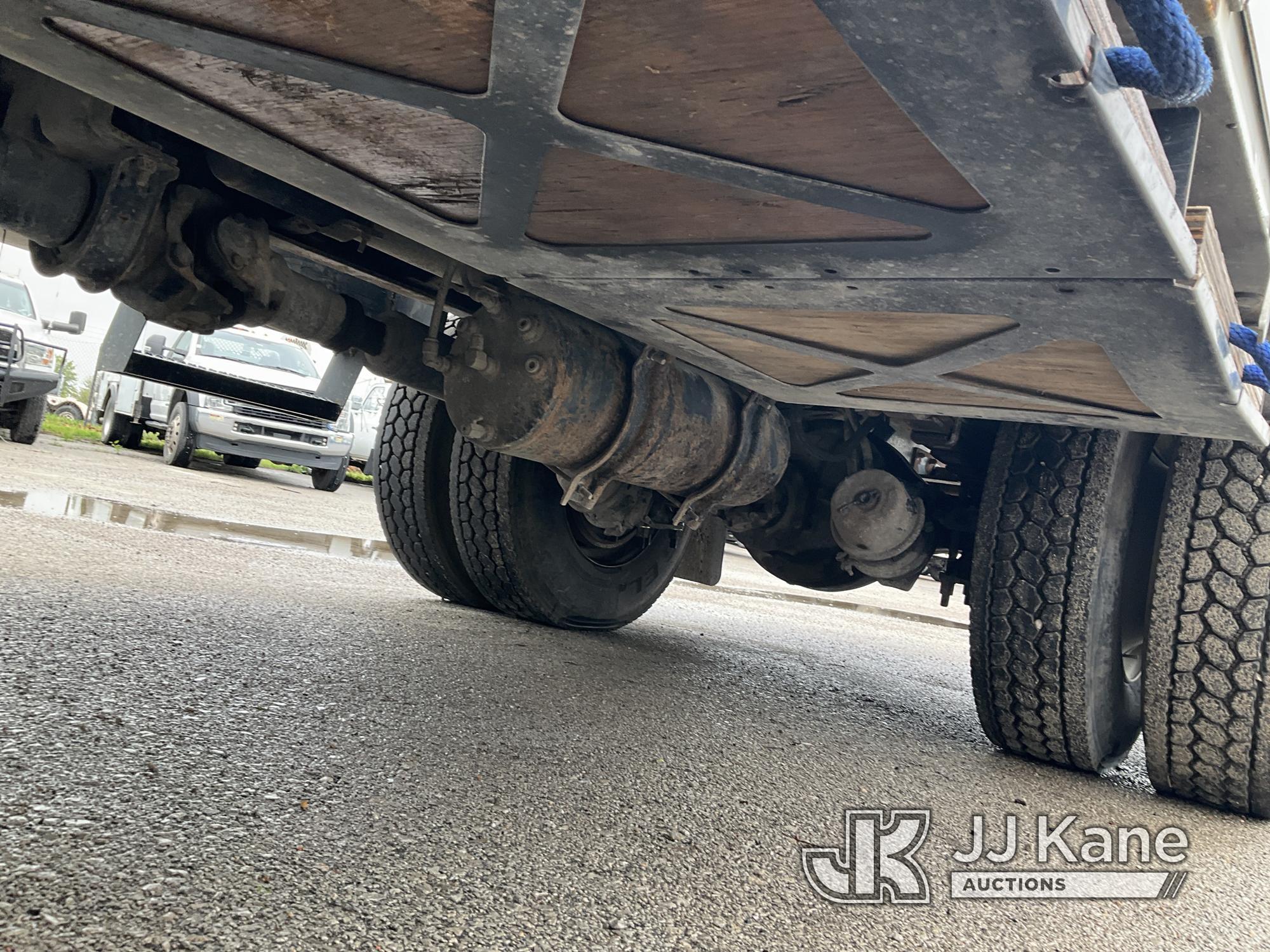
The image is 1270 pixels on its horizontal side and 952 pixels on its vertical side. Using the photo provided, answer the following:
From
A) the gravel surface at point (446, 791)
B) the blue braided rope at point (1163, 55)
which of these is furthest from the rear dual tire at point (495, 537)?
the blue braided rope at point (1163, 55)

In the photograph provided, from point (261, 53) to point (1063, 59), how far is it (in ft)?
2.76

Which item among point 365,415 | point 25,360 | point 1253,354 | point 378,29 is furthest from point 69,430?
point 1253,354

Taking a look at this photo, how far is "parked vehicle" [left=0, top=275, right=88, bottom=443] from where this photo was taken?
19.2 feet

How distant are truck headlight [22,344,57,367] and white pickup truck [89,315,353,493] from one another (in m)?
1.75

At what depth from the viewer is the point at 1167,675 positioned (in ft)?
7.06

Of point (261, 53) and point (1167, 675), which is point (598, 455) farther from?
point (1167, 675)

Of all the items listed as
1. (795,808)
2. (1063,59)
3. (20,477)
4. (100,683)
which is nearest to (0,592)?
(100,683)

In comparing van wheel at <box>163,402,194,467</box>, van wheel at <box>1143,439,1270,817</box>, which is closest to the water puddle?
van wheel at <box>1143,439,1270,817</box>

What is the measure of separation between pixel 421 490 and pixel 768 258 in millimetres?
A: 2104

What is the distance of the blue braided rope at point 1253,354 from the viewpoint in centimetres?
148

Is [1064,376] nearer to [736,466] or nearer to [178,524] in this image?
[736,466]

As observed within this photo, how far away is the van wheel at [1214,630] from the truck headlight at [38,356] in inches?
276

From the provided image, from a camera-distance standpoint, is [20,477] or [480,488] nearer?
[480,488]

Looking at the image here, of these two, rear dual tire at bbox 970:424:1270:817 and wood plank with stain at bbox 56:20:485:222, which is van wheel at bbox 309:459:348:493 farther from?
wood plank with stain at bbox 56:20:485:222
